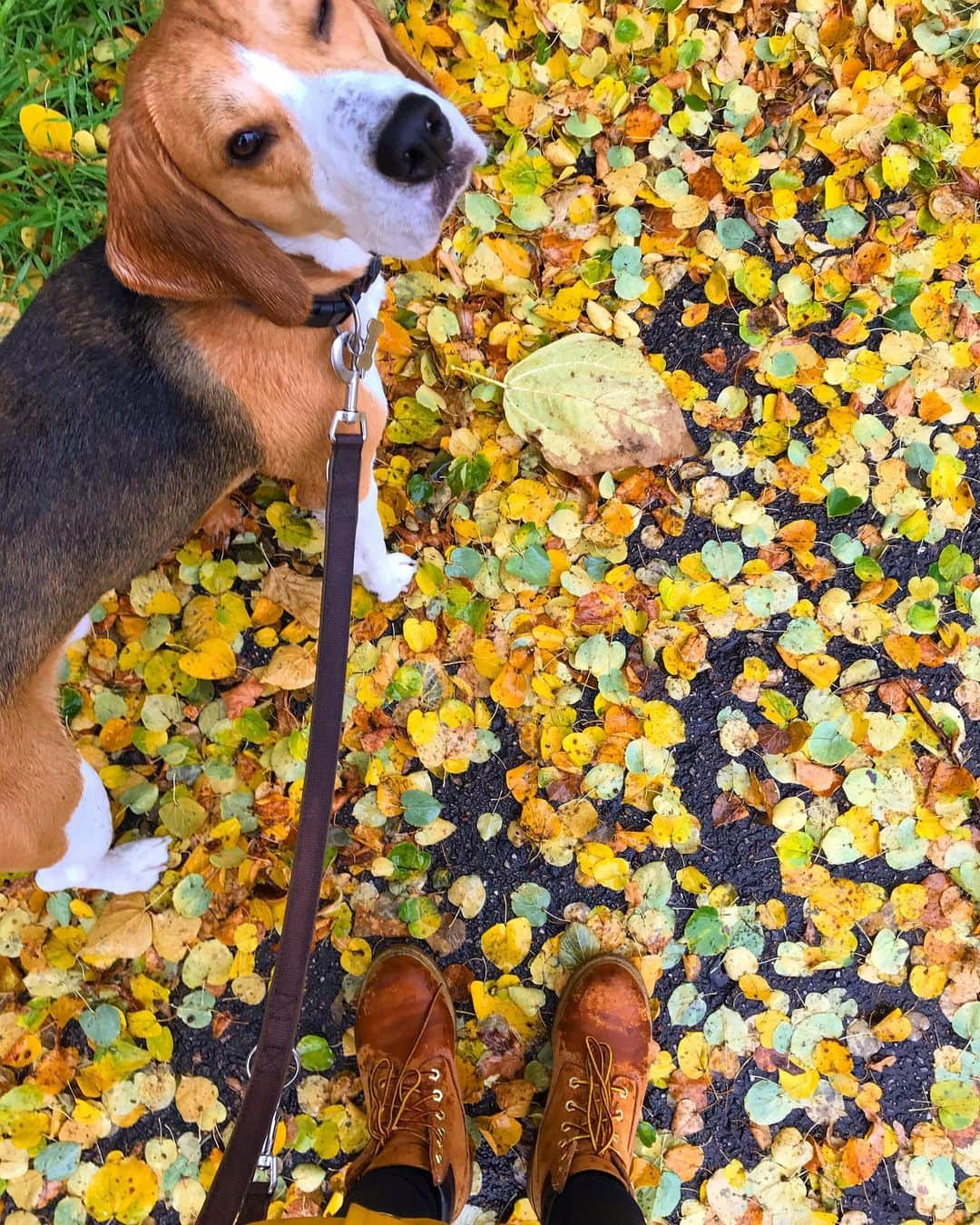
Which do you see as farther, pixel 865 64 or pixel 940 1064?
pixel 865 64

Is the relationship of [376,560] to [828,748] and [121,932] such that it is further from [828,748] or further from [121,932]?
[828,748]

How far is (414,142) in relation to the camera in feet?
6.09

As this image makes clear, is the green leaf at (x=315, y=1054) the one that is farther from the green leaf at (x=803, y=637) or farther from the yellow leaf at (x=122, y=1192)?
the green leaf at (x=803, y=637)

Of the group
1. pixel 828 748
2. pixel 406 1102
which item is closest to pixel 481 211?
pixel 828 748

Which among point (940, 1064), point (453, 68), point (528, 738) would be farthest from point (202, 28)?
point (940, 1064)

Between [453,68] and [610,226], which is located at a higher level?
[453,68]

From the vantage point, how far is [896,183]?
10.7ft

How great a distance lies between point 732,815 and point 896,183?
7.85ft

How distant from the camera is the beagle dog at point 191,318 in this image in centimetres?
188

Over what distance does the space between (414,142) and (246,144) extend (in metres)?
0.37

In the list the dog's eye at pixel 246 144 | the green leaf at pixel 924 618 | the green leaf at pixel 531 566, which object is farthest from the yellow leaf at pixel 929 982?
the dog's eye at pixel 246 144

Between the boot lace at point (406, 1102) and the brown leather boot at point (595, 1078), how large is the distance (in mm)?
367

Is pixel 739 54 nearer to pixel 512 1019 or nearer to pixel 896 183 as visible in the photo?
pixel 896 183

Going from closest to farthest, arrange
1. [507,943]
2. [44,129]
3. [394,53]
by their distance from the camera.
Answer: [394,53], [507,943], [44,129]
